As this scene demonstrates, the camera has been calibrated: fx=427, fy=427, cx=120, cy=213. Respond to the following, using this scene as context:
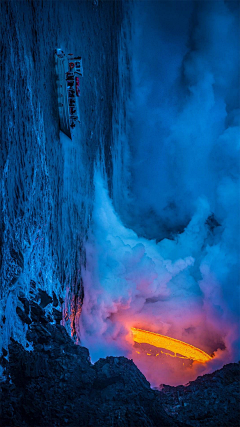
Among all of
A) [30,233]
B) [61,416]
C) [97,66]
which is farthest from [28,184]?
[97,66]

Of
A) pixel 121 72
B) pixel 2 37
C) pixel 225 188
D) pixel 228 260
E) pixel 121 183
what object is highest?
pixel 121 72

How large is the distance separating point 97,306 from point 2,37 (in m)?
20.4

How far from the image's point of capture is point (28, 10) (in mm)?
19172

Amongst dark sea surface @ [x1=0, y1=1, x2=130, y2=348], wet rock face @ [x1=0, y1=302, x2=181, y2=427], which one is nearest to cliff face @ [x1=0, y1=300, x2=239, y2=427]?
wet rock face @ [x1=0, y1=302, x2=181, y2=427]

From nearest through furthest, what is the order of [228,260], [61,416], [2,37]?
[2,37]
[61,416]
[228,260]

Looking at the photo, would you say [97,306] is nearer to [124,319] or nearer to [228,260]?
[124,319]

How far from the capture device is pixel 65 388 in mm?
18594

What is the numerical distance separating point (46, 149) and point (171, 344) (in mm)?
17995

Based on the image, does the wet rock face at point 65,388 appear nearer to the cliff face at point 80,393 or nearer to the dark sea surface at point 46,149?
the cliff face at point 80,393

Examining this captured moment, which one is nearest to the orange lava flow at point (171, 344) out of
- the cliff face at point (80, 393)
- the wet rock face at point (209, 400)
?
the wet rock face at point (209, 400)

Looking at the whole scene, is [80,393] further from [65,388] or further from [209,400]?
[209,400]

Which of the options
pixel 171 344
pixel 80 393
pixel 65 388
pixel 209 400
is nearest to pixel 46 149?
pixel 65 388

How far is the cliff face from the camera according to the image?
16859 mm

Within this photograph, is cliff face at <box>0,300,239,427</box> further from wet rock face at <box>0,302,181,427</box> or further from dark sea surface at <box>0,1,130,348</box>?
dark sea surface at <box>0,1,130,348</box>
